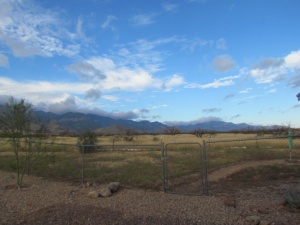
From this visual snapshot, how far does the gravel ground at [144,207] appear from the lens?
8438 millimetres

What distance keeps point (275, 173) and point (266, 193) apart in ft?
14.3

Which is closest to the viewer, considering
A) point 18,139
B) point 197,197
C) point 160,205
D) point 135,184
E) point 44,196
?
point 160,205

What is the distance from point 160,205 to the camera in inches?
384

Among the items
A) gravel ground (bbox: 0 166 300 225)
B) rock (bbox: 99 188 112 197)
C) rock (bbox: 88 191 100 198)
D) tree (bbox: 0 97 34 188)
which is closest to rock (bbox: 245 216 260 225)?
gravel ground (bbox: 0 166 300 225)

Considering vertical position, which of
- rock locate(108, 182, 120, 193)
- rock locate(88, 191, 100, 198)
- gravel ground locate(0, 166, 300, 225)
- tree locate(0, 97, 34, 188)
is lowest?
gravel ground locate(0, 166, 300, 225)

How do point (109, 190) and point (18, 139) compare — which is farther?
point (18, 139)

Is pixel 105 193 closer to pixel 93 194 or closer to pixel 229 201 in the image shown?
pixel 93 194

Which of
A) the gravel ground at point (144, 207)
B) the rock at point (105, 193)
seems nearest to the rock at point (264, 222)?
the gravel ground at point (144, 207)

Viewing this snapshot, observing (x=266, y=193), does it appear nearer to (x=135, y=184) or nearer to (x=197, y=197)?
(x=197, y=197)

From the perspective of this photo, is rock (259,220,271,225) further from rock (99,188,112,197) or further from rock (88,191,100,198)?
rock (88,191,100,198)

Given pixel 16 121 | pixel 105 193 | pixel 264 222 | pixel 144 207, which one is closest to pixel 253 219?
pixel 264 222

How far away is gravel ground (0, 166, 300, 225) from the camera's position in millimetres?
8438

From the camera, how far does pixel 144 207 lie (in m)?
9.63

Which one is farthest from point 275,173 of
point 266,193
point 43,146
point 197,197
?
point 43,146
